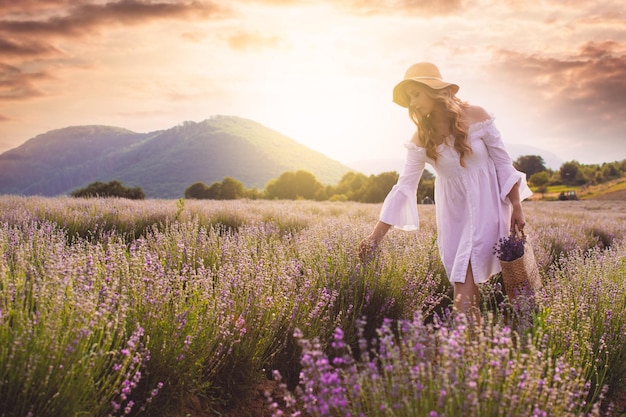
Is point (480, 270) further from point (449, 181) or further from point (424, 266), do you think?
point (424, 266)

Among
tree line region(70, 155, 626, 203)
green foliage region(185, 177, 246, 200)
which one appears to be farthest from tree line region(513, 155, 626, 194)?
green foliage region(185, 177, 246, 200)

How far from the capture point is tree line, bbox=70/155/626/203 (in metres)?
37.5

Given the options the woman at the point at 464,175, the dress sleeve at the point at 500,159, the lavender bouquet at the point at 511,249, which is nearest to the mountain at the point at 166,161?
the woman at the point at 464,175

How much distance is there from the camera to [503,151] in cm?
330

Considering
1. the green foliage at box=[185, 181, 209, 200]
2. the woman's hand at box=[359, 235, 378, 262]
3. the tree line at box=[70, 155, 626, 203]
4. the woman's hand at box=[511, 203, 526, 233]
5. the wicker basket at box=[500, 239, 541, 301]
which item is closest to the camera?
the wicker basket at box=[500, 239, 541, 301]

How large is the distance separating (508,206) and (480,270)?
51 centimetres

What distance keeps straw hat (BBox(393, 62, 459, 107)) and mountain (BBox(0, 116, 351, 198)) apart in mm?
124023

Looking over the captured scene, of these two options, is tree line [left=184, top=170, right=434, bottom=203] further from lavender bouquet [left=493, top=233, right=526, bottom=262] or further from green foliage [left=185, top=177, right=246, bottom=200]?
lavender bouquet [left=493, top=233, right=526, bottom=262]

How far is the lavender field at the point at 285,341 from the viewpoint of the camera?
157 cm

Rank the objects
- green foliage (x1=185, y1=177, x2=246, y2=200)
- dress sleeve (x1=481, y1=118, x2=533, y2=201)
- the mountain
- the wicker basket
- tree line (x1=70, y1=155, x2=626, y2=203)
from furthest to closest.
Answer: the mountain, green foliage (x1=185, y1=177, x2=246, y2=200), tree line (x1=70, y1=155, x2=626, y2=203), dress sleeve (x1=481, y1=118, x2=533, y2=201), the wicker basket

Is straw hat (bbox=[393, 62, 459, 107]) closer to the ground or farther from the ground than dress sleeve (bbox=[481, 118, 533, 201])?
farther from the ground

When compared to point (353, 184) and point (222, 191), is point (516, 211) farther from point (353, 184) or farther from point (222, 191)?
point (353, 184)

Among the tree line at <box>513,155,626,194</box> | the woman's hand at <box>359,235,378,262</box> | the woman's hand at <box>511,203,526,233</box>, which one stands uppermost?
the tree line at <box>513,155,626,194</box>

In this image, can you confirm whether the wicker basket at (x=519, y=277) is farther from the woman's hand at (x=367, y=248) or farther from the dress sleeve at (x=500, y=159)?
the woman's hand at (x=367, y=248)
